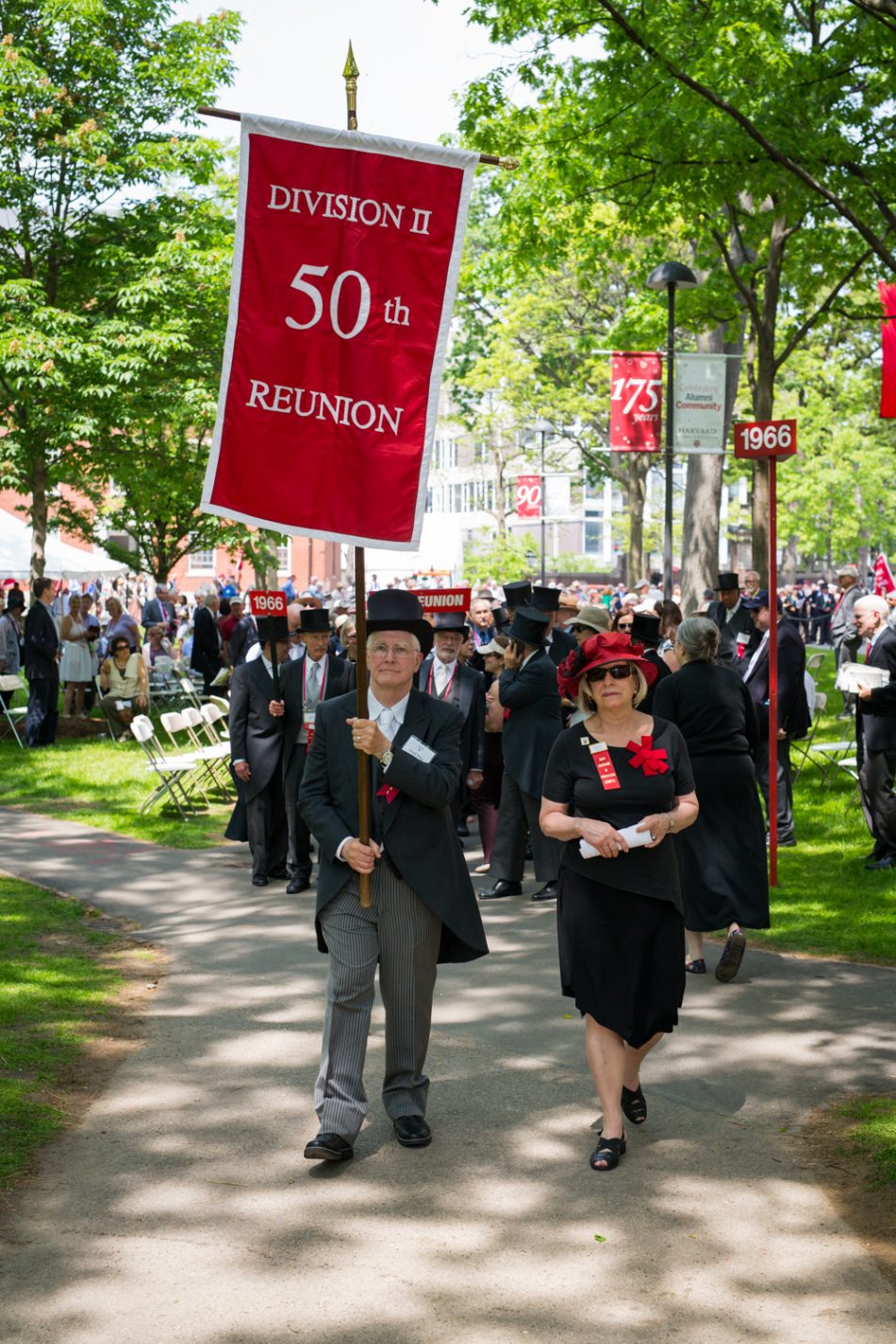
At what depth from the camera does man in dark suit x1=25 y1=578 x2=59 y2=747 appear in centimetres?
2086

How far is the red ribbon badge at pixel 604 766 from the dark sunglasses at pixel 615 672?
0.86 ft

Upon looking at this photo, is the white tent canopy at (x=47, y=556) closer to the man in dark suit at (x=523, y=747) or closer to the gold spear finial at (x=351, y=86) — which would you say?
the man in dark suit at (x=523, y=747)

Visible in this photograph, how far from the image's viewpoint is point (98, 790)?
1742 cm

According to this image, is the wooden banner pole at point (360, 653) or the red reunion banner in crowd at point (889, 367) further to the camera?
the red reunion banner in crowd at point (889, 367)

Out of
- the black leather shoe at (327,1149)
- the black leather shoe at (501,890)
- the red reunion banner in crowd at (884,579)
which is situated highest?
the red reunion banner in crowd at (884,579)

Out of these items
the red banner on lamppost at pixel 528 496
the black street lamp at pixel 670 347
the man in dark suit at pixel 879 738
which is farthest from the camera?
the red banner on lamppost at pixel 528 496

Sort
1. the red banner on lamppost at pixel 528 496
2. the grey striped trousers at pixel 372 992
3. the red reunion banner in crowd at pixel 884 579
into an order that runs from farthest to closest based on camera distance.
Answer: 1. the red banner on lamppost at pixel 528 496
2. the red reunion banner in crowd at pixel 884 579
3. the grey striped trousers at pixel 372 992

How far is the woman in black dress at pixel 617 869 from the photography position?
5.94 meters

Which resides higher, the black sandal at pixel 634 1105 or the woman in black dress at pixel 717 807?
the woman in black dress at pixel 717 807

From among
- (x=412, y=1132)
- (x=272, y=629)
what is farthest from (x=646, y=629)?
(x=412, y=1132)

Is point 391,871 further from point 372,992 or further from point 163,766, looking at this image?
point 163,766

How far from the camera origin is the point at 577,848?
6.04m

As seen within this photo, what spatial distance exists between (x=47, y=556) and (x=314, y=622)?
83.4ft

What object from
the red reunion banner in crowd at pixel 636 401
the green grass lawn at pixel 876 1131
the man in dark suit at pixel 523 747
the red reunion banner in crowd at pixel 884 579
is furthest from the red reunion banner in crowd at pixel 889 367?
the green grass lawn at pixel 876 1131
